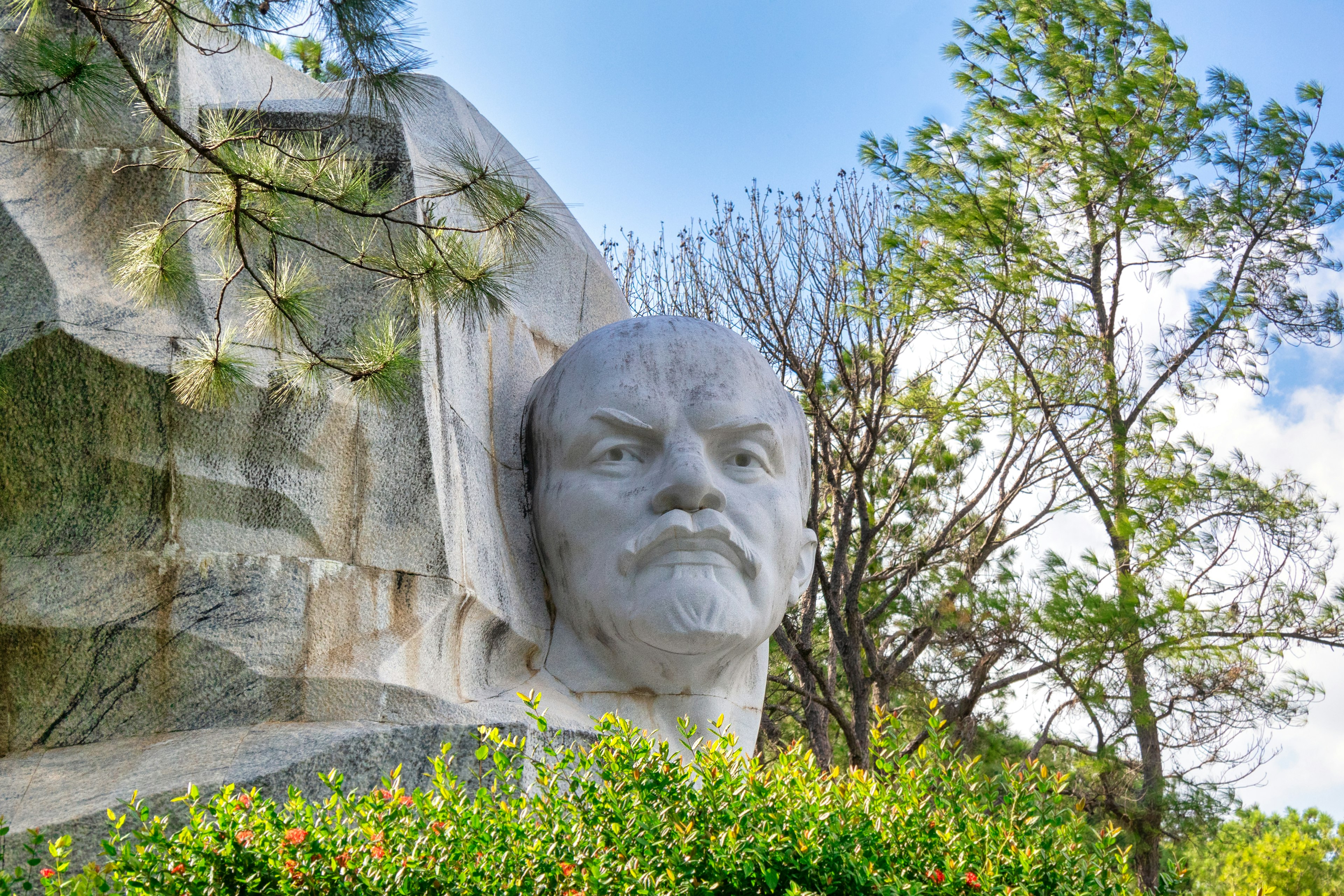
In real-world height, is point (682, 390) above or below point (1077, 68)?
below

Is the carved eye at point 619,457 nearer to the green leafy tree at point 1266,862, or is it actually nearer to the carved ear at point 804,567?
the carved ear at point 804,567

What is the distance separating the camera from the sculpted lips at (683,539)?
375 cm

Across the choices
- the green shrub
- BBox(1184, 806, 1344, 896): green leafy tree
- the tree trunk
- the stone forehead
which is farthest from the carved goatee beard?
BBox(1184, 806, 1344, 896): green leafy tree

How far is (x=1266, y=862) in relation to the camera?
1056 centimetres

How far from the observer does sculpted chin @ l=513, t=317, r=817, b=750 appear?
3.77 meters

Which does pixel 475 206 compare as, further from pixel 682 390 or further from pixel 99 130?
pixel 99 130

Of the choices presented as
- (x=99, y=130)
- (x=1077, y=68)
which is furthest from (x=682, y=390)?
(x=1077, y=68)

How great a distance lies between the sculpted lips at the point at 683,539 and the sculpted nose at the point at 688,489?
2 centimetres

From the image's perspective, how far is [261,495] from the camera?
3.47 metres

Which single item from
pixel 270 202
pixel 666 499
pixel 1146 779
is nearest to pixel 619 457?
pixel 666 499

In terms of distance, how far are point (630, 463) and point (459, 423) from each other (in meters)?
0.55

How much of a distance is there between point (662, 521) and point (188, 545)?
132 centimetres

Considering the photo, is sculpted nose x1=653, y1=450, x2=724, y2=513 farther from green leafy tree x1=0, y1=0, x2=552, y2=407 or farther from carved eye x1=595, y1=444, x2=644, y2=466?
green leafy tree x1=0, y1=0, x2=552, y2=407

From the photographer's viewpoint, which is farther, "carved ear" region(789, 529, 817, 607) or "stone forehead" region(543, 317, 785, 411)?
"carved ear" region(789, 529, 817, 607)
